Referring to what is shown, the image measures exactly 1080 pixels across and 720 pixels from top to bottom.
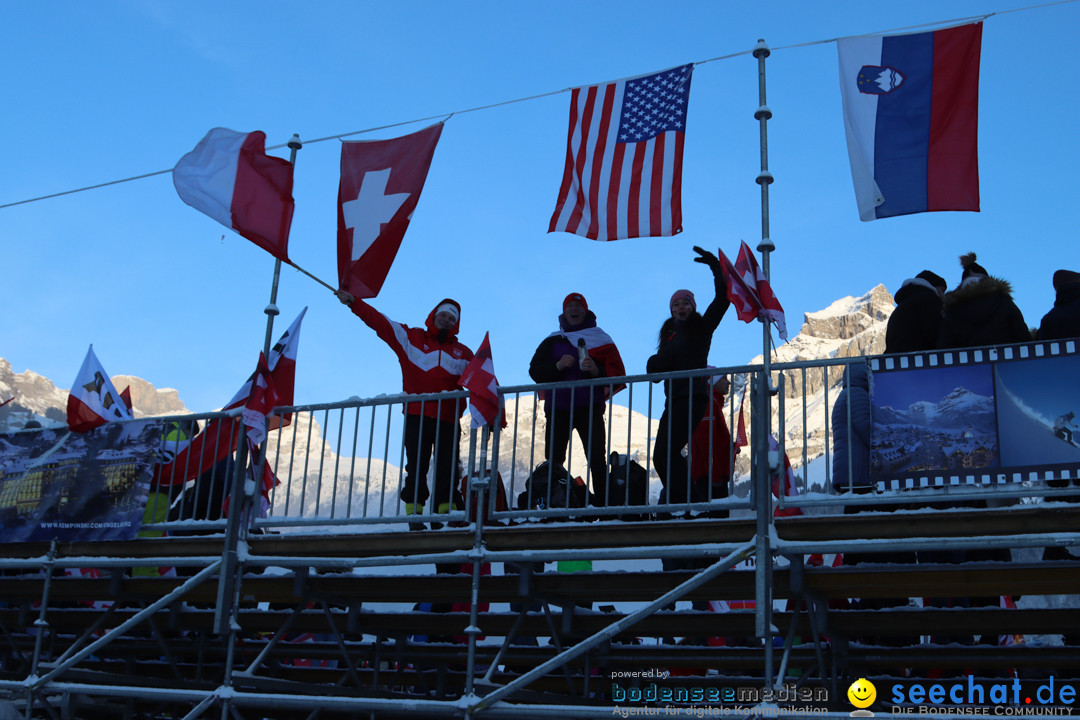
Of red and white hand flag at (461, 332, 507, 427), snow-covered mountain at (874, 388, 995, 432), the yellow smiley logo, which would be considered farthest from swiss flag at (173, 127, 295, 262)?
the yellow smiley logo

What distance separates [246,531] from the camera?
950cm

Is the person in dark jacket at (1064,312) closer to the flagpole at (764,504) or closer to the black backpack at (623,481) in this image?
the flagpole at (764,504)

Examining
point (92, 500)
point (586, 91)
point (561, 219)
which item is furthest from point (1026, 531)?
point (92, 500)

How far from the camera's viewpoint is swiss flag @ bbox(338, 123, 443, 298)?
10328mm

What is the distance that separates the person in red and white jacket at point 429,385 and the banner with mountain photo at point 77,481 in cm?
217

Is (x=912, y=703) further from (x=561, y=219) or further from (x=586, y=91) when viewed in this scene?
(x=586, y=91)

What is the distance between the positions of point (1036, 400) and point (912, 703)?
11.3 ft

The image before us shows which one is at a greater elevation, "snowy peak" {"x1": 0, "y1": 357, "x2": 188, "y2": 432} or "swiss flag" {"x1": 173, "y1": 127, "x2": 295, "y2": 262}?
"snowy peak" {"x1": 0, "y1": 357, "x2": 188, "y2": 432}

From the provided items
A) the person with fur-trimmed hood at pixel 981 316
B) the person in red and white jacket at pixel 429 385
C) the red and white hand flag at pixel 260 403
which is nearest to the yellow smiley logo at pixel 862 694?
the person with fur-trimmed hood at pixel 981 316

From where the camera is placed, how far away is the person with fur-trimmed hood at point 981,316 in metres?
8.27

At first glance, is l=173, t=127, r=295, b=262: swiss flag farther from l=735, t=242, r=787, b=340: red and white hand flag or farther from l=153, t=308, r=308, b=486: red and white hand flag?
l=735, t=242, r=787, b=340: red and white hand flag

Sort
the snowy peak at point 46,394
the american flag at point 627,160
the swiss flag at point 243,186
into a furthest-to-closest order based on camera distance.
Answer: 1. the snowy peak at point 46,394
2. the swiss flag at point 243,186
3. the american flag at point 627,160

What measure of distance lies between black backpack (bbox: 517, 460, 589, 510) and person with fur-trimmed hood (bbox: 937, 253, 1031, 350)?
3.06 metres

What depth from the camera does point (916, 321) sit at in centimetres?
874
